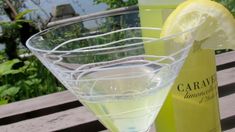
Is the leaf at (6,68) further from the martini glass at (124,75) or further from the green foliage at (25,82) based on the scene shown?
the martini glass at (124,75)

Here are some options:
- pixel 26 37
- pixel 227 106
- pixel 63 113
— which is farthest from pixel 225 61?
pixel 26 37

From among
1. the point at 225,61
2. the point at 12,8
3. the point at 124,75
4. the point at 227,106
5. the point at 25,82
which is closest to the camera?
the point at 124,75

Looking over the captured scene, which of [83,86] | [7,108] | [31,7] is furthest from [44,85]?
[83,86]

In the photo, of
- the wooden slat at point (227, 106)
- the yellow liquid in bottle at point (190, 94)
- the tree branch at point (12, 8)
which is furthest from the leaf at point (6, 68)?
the yellow liquid in bottle at point (190, 94)

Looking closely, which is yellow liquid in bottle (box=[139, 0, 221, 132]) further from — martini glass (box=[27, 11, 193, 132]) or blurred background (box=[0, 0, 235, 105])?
blurred background (box=[0, 0, 235, 105])

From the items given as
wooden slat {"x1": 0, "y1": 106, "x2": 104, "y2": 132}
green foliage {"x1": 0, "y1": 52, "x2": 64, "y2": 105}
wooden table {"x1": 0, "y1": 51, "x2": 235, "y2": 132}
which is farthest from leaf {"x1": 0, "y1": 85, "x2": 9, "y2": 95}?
wooden slat {"x1": 0, "y1": 106, "x2": 104, "y2": 132}

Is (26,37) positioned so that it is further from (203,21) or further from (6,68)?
(203,21)
